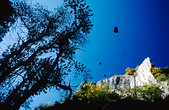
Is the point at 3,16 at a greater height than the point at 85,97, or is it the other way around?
the point at 3,16

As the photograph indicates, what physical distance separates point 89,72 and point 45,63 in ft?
16.0

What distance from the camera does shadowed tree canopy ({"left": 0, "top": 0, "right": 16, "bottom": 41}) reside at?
6.68 meters

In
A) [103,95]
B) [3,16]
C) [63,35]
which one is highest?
[63,35]

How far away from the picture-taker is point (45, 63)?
823 centimetres

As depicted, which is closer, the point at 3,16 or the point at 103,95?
the point at 103,95

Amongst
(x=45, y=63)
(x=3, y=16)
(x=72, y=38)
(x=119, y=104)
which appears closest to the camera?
(x=119, y=104)

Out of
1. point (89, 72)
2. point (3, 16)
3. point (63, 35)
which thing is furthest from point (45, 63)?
point (3, 16)

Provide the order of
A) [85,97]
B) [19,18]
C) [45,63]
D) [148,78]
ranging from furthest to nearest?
[148,78] < [19,18] < [45,63] < [85,97]

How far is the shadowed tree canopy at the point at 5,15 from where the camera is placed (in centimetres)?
668

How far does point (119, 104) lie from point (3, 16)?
38.7ft

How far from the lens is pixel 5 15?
732 cm

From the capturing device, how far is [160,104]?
4.34 m

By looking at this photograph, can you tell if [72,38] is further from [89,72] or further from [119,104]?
[119,104]

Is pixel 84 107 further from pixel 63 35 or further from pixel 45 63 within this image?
pixel 63 35
